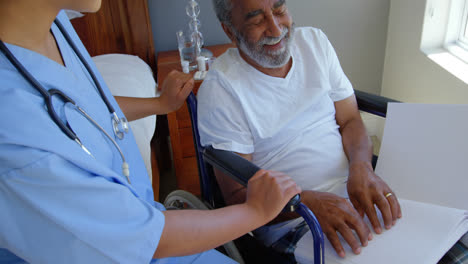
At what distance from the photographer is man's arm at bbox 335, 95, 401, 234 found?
1.04 metres

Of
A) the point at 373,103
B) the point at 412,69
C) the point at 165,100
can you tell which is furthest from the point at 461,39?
the point at 165,100

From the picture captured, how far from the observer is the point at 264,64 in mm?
1274

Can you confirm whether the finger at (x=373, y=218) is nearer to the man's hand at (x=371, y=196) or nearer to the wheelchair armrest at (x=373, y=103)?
the man's hand at (x=371, y=196)

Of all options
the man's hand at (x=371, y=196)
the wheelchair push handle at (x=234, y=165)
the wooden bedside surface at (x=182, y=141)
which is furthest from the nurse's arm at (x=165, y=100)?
the wooden bedside surface at (x=182, y=141)

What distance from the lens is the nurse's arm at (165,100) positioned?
46.8 inches

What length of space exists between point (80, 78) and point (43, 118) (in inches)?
12.1

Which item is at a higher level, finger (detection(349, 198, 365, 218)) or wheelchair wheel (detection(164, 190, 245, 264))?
finger (detection(349, 198, 365, 218))

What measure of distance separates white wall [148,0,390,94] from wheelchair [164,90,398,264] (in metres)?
1.18

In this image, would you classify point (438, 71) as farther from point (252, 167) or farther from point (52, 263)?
point (52, 263)

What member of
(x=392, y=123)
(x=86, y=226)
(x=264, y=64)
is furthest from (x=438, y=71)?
(x=86, y=226)

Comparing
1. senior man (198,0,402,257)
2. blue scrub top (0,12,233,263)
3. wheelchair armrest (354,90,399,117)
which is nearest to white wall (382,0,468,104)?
wheelchair armrest (354,90,399,117)

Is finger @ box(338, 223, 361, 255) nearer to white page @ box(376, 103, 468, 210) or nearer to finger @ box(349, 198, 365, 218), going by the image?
finger @ box(349, 198, 365, 218)

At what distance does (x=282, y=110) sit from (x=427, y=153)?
44cm

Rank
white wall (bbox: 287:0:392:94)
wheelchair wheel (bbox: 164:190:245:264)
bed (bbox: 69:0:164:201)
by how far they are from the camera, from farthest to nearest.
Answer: white wall (bbox: 287:0:392:94), bed (bbox: 69:0:164:201), wheelchair wheel (bbox: 164:190:245:264)
